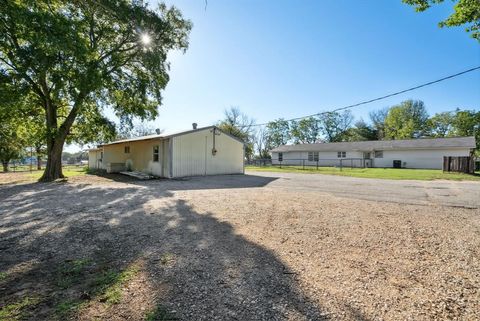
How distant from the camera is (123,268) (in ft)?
10.7

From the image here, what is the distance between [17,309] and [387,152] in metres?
34.1

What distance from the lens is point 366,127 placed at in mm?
55531

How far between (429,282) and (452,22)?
12884 millimetres

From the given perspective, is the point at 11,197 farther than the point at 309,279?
Yes

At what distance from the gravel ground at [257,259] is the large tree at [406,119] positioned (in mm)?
51850

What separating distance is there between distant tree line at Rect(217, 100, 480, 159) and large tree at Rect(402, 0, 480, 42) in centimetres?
3209

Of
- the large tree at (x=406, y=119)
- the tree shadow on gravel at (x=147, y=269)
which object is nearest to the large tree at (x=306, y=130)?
the large tree at (x=406, y=119)

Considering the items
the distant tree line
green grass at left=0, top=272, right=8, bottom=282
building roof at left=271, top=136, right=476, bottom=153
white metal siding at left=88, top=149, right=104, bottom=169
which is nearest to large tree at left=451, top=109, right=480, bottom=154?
the distant tree line

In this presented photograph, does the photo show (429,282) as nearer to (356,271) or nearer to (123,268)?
(356,271)

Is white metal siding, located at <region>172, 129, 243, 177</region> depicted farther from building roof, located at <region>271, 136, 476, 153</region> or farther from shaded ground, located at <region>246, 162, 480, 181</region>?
building roof, located at <region>271, 136, 476, 153</region>

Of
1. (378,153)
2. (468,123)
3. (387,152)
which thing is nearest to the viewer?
(387,152)

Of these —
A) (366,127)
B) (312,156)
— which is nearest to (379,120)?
(366,127)

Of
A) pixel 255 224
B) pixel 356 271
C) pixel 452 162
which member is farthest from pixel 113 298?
pixel 452 162

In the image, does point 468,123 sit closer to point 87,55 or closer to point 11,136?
point 87,55
